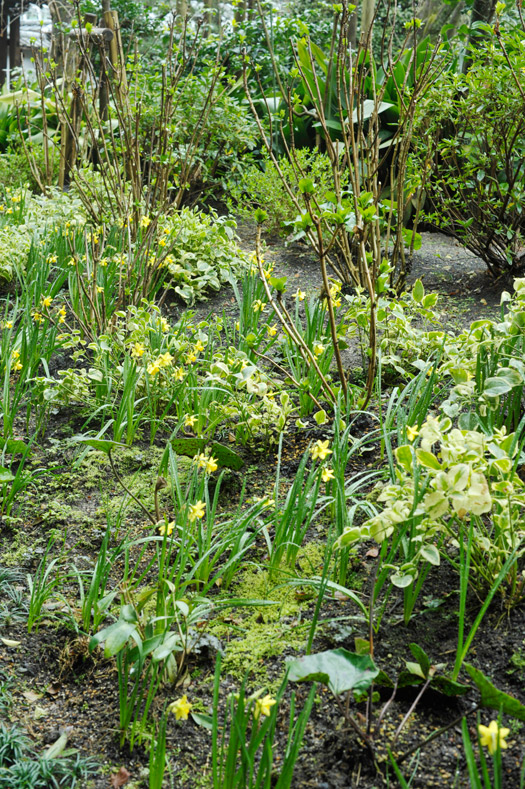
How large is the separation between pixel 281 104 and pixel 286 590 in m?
5.67

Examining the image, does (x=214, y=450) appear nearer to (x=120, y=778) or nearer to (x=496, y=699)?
(x=120, y=778)

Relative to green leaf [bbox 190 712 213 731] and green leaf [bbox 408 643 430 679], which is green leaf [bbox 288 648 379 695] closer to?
green leaf [bbox 408 643 430 679]

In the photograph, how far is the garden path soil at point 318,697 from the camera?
1.38m

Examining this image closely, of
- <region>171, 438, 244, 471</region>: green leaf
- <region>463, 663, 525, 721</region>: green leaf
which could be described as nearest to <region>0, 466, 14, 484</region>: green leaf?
<region>171, 438, 244, 471</region>: green leaf

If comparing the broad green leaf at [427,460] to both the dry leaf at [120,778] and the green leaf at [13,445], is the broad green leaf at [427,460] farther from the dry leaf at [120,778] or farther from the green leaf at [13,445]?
the green leaf at [13,445]

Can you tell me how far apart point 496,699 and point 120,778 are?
0.81 m

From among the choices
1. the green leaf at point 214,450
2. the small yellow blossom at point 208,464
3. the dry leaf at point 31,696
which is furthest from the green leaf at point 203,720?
the green leaf at point 214,450

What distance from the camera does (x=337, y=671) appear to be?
133cm

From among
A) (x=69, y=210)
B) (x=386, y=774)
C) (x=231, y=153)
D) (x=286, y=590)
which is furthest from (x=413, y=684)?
(x=231, y=153)

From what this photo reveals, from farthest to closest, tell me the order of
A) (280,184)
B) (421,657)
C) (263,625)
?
1. (280,184)
2. (263,625)
3. (421,657)

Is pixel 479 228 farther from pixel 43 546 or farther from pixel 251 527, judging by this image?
pixel 43 546

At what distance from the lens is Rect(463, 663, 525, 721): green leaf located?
127cm

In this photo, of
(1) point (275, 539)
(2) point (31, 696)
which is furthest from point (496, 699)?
(2) point (31, 696)

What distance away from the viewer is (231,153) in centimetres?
580
